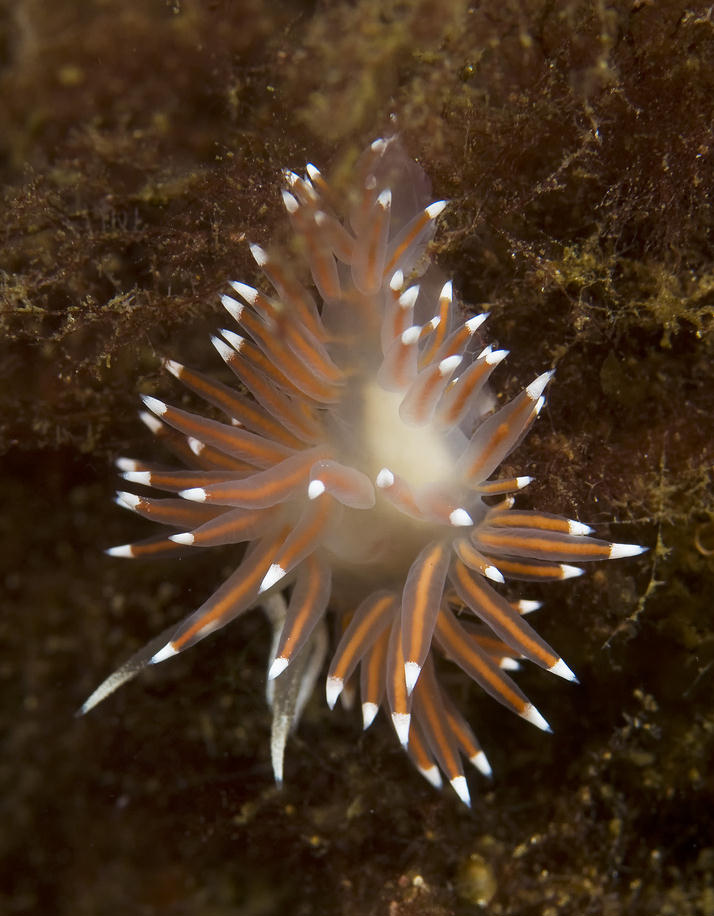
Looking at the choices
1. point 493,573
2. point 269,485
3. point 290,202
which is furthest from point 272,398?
point 493,573

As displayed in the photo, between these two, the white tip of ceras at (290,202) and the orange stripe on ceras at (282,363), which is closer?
the white tip of ceras at (290,202)

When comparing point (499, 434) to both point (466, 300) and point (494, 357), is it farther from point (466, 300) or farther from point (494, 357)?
point (466, 300)

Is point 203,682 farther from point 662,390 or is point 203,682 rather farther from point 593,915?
point 662,390

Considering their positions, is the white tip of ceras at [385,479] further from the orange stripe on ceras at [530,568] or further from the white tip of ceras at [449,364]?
the orange stripe on ceras at [530,568]

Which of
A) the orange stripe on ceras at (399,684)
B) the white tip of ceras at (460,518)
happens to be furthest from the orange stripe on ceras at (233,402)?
the orange stripe on ceras at (399,684)

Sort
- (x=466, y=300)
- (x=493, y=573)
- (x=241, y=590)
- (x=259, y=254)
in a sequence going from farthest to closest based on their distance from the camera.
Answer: (x=466, y=300) → (x=241, y=590) → (x=259, y=254) → (x=493, y=573)
